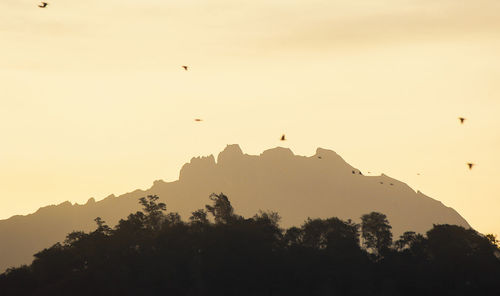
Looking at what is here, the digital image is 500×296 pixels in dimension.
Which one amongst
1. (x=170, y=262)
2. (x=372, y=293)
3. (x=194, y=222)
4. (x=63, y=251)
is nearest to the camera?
(x=372, y=293)

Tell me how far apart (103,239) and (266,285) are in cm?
3692

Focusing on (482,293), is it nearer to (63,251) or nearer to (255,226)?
(255,226)

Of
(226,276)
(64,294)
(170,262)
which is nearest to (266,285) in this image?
(226,276)

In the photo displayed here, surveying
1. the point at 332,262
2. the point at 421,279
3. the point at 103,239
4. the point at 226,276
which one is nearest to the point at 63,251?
the point at 103,239

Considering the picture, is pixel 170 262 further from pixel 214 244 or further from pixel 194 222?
pixel 194 222

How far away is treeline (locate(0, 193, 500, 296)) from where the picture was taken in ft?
520

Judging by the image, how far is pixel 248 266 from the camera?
165500mm

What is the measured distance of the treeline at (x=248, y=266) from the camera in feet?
520

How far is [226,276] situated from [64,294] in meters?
26.3

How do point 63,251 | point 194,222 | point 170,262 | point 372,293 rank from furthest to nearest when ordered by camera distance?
point 194,222 < point 63,251 < point 170,262 < point 372,293

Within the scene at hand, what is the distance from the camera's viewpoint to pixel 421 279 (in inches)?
6353

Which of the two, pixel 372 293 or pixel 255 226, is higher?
pixel 255 226

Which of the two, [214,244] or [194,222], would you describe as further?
[194,222]

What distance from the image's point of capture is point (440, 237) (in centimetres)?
18225
